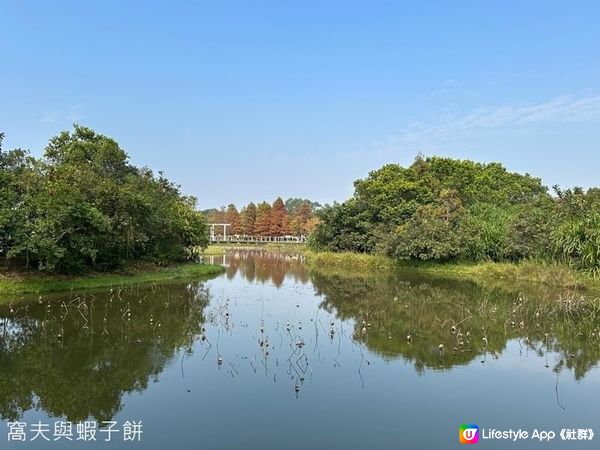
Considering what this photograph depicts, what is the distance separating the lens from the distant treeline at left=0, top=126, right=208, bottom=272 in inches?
607

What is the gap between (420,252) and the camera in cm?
2786

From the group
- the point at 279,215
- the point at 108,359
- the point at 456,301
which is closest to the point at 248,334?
the point at 108,359

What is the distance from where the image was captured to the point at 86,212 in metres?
16.6

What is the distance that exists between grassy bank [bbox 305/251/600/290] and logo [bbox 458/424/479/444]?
15.8m

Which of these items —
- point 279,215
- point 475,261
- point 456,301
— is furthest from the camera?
point 279,215

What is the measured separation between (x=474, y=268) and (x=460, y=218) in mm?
4064

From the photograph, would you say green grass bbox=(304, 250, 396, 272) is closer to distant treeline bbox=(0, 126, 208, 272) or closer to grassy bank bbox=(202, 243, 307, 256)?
distant treeline bbox=(0, 126, 208, 272)

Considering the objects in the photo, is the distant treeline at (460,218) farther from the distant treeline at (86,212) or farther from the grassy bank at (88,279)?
the grassy bank at (88,279)

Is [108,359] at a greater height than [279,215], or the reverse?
[279,215]

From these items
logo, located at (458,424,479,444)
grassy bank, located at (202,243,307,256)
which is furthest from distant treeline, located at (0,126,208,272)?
grassy bank, located at (202,243,307,256)

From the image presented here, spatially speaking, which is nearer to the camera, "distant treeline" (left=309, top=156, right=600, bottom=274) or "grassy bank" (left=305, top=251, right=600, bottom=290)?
"grassy bank" (left=305, top=251, right=600, bottom=290)

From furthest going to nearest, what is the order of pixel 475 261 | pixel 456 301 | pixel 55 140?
pixel 475 261 < pixel 55 140 < pixel 456 301

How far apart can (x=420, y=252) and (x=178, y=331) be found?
19.5 meters

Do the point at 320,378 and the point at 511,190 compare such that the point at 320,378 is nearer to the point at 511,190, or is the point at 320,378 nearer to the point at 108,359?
the point at 108,359
